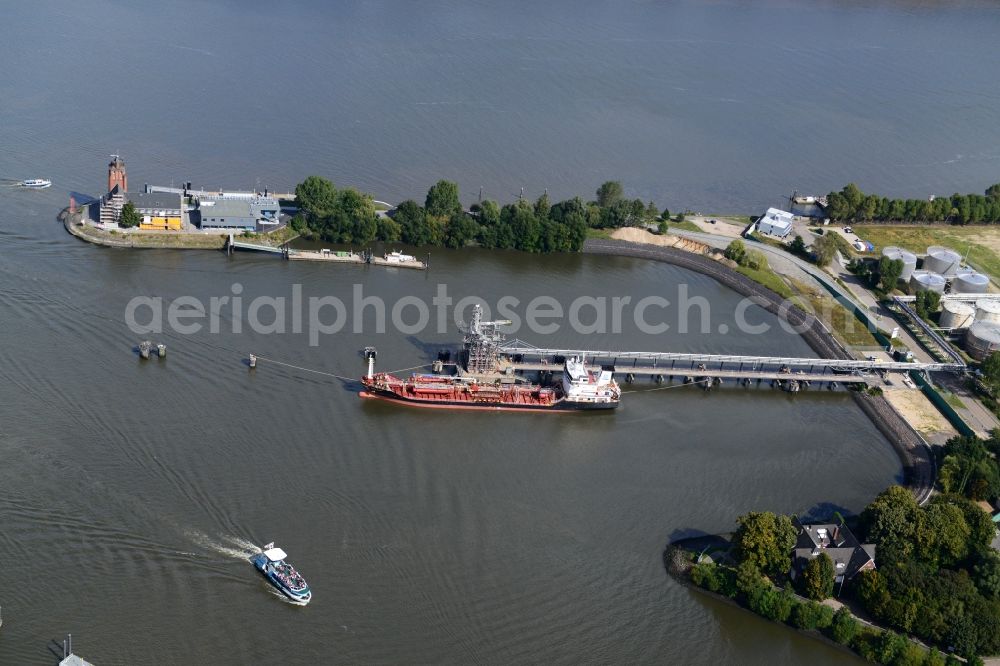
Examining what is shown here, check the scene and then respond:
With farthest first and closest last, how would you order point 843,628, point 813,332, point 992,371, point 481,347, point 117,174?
1. point 117,174
2. point 813,332
3. point 992,371
4. point 481,347
5. point 843,628

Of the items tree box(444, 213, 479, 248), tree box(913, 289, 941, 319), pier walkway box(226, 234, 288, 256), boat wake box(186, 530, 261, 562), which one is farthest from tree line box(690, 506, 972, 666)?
pier walkway box(226, 234, 288, 256)

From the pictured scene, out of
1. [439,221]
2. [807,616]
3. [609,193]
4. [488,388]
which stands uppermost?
[609,193]

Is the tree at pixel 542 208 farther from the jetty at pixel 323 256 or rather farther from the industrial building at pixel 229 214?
the industrial building at pixel 229 214

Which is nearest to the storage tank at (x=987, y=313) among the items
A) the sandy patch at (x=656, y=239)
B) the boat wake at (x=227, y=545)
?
the sandy patch at (x=656, y=239)

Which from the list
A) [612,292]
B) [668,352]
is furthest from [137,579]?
[612,292]

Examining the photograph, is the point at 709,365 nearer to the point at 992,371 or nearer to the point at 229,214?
the point at 992,371

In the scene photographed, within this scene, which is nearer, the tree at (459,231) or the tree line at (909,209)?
the tree at (459,231)

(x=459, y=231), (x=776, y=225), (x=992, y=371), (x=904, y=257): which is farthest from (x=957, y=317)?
(x=459, y=231)
